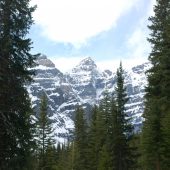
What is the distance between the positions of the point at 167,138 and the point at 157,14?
11380 mm

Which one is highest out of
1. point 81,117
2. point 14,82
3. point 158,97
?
point 81,117

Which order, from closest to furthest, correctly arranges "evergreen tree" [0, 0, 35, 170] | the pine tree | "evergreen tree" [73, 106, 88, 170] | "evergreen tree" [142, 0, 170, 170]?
"evergreen tree" [0, 0, 35, 170] < "evergreen tree" [142, 0, 170, 170] < the pine tree < "evergreen tree" [73, 106, 88, 170]

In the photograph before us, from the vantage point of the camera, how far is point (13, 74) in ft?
77.0

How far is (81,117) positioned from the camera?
241 feet

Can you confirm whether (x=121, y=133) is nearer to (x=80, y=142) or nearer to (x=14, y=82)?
(x=80, y=142)

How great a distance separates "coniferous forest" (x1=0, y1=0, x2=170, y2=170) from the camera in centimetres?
2311

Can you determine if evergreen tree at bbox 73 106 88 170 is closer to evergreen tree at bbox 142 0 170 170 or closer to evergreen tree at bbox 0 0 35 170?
evergreen tree at bbox 142 0 170 170

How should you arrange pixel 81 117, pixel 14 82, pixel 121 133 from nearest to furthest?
1. pixel 14 82
2. pixel 121 133
3. pixel 81 117

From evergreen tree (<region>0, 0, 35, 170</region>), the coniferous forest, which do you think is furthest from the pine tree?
evergreen tree (<region>0, 0, 35, 170</region>)

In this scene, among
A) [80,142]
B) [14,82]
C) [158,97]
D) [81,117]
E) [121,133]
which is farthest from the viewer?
[81,117]

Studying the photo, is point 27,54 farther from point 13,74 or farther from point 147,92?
point 147,92

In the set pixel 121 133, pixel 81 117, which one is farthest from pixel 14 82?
pixel 81 117

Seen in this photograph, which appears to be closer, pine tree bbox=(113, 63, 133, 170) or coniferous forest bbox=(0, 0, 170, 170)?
coniferous forest bbox=(0, 0, 170, 170)

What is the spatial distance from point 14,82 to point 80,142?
48.5m
